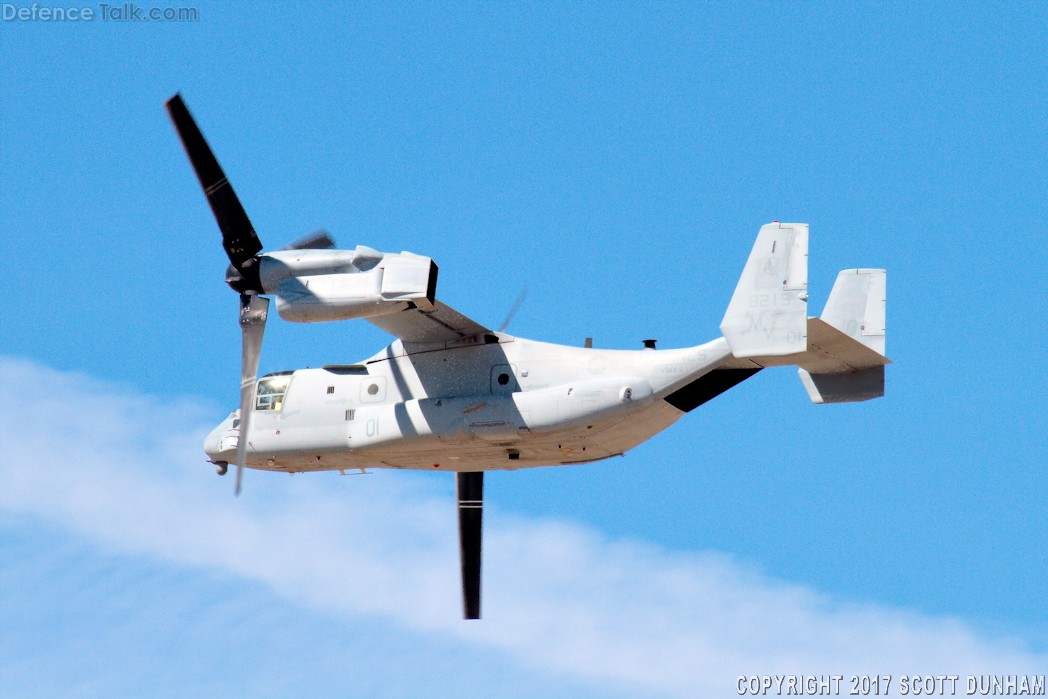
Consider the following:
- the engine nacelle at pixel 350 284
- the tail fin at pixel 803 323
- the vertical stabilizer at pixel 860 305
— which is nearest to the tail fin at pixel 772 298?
the tail fin at pixel 803 323

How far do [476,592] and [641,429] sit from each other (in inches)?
344

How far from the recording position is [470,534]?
37312 millimetres

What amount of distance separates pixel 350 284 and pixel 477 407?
364 centimetres

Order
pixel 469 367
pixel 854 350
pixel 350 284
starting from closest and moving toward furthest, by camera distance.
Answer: pixel 350 284 < pixel 854 350 < pixel 469 367

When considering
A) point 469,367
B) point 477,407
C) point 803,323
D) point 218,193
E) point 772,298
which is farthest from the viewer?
point 469,367

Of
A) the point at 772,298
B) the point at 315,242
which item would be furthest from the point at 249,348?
the point at 772,298

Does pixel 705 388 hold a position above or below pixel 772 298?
below

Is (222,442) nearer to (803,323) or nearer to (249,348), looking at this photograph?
(249,348)

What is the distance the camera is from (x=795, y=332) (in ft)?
92.1

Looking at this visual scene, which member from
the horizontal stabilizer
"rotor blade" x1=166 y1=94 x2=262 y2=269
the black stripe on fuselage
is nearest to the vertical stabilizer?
the horizontal stabilizer

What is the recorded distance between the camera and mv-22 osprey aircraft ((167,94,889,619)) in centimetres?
2870

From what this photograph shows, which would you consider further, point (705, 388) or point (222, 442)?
point (222, 442)

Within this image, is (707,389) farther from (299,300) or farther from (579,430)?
(299,300)

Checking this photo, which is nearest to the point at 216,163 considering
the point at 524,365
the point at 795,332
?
the point at 524,365
